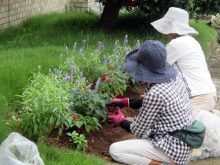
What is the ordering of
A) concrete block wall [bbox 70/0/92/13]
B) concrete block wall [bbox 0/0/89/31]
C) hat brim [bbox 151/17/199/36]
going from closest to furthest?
hat brim [bbox 151/17/199/36], concrete block wall [bbox 0/0/89/31], concrete block wall [bbox 70/0/92/13]

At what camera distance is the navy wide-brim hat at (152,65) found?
2.38m

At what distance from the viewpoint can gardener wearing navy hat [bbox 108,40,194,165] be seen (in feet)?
7.80

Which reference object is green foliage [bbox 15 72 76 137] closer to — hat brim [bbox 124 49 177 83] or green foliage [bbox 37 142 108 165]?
green foliage [bbox 37 142 108 165]

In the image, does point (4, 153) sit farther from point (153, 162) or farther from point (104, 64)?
point (104, 64)

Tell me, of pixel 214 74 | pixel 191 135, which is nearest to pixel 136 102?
pixel 191 135

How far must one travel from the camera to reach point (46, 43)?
5715 mm

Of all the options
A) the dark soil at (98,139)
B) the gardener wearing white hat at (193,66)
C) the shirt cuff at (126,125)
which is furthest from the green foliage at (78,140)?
the gardener wearing white hat at (193,66)

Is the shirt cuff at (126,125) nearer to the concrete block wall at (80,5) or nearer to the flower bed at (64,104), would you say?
the flower bed at (64,104)

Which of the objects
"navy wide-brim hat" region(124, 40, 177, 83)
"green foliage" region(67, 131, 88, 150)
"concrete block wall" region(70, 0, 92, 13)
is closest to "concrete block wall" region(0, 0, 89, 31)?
"concrete block wall" region(70, 0, 92, 13)

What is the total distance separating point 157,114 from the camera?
245cm

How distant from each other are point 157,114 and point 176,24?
1.68 meters

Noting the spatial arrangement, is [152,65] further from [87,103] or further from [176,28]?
[176,28]

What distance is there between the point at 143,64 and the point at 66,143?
1175mm

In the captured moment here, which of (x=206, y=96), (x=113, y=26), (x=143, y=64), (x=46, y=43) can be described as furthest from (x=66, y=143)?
(x=113, y=26)
